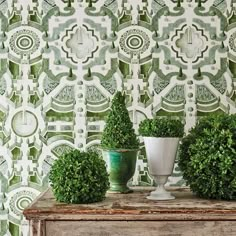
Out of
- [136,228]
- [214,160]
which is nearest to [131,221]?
[136,228]

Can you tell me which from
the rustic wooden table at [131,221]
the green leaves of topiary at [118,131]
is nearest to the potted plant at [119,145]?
the green leaves of topiary at [118,131]

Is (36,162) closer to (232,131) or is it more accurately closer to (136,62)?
(136,62)

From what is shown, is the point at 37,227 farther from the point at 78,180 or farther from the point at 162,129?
the point at 162,129

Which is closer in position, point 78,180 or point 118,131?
point 78,180

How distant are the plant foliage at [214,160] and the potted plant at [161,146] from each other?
0.06 m

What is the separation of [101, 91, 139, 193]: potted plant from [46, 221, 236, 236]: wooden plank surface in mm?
271

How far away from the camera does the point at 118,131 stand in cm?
176

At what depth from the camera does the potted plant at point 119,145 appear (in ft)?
5.74

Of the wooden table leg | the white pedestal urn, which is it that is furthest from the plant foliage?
the wooden table leg

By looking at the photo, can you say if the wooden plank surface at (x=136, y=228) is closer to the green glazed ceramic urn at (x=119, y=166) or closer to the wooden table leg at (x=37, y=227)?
the wooden table leg at (x=37, y=227)

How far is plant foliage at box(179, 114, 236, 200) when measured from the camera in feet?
5.39

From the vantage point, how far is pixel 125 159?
1758 millimetres

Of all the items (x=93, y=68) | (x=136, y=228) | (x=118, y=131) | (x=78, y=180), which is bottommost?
(x=136, y=228)

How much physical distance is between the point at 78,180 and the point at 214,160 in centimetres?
40
